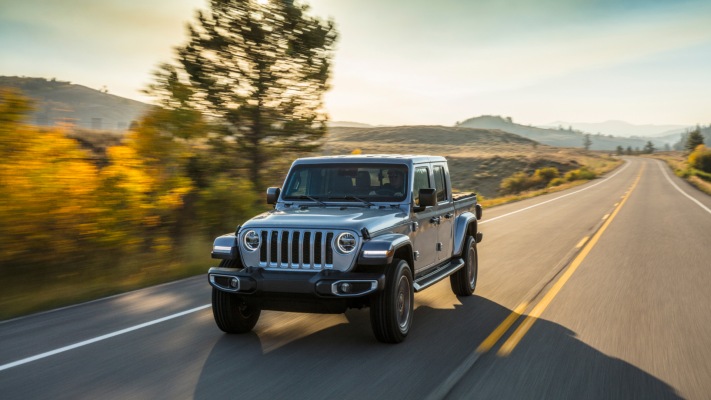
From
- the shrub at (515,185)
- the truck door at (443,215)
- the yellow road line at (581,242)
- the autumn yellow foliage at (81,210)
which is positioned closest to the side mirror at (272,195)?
the truck door at (443,215)

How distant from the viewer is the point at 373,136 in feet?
498

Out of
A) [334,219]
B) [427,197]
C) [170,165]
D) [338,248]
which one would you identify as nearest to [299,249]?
[338,248]

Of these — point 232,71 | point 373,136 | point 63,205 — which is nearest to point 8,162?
point 63,205

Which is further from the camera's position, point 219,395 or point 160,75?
Result: point 160,75

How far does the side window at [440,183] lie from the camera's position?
816cm

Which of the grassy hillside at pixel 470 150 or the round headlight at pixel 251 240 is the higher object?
the round headlight at pixel 251 240

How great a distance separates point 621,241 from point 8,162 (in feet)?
41.9

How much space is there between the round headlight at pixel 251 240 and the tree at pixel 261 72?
37.8 ft

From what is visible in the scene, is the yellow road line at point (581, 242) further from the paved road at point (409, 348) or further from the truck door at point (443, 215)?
the truck door at point (443, 215)

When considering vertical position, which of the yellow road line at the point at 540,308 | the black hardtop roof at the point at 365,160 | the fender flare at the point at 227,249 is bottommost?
the yellow road line at the point at 540,308

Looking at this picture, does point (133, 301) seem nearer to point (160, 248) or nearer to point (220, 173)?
point (160, 248)

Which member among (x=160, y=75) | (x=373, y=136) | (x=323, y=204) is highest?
(x=160, y=75)

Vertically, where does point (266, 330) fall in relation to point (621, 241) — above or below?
above

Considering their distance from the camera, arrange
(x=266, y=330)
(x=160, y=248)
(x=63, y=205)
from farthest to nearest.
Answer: (x=160, y=248)
(x=63, y=205)
(x=266, y=330)
